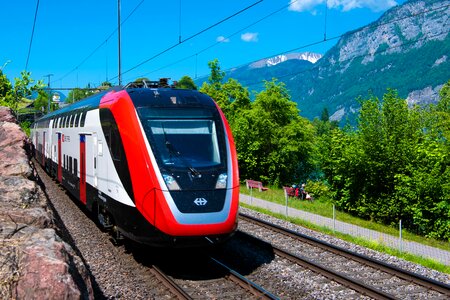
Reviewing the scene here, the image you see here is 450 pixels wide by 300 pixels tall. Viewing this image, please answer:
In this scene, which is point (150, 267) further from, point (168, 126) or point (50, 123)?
point (50, 123)

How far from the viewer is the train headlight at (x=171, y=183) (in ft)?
26.9

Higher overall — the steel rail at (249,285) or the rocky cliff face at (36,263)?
the rocky cliff face at (36,263)

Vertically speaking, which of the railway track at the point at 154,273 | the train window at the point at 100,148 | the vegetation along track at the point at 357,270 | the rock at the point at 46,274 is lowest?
the vegetation along track at the point at 357,270

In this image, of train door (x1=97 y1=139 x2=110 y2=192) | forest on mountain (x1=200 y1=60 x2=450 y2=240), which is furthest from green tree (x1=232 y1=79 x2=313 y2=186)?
train door (x1=97 y1=139 x2=110 y2=192)

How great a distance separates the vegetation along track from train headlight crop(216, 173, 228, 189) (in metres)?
2.66

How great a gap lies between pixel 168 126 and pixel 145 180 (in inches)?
48.6

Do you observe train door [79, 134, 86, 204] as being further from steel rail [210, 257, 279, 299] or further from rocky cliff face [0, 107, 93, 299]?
rocky cliff face [0, 107, 93, 299]

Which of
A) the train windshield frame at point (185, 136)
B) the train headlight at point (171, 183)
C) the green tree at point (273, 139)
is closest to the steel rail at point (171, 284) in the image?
the train headlight at point (171, 183)

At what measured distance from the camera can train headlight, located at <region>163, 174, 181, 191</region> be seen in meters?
8.20

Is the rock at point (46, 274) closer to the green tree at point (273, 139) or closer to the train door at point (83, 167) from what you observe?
the train door at point (83, 167)

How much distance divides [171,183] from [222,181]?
1.00 metres

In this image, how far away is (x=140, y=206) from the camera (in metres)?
8.55

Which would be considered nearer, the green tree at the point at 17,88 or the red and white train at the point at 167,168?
the red and white train at the point at 167,168

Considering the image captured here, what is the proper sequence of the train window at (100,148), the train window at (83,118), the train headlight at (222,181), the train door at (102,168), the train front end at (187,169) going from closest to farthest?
the train front end at (187,169) → the train headlight at (222,181) → the train door at (102,168) → the train window at (100,148) → the train window at (83,118)
